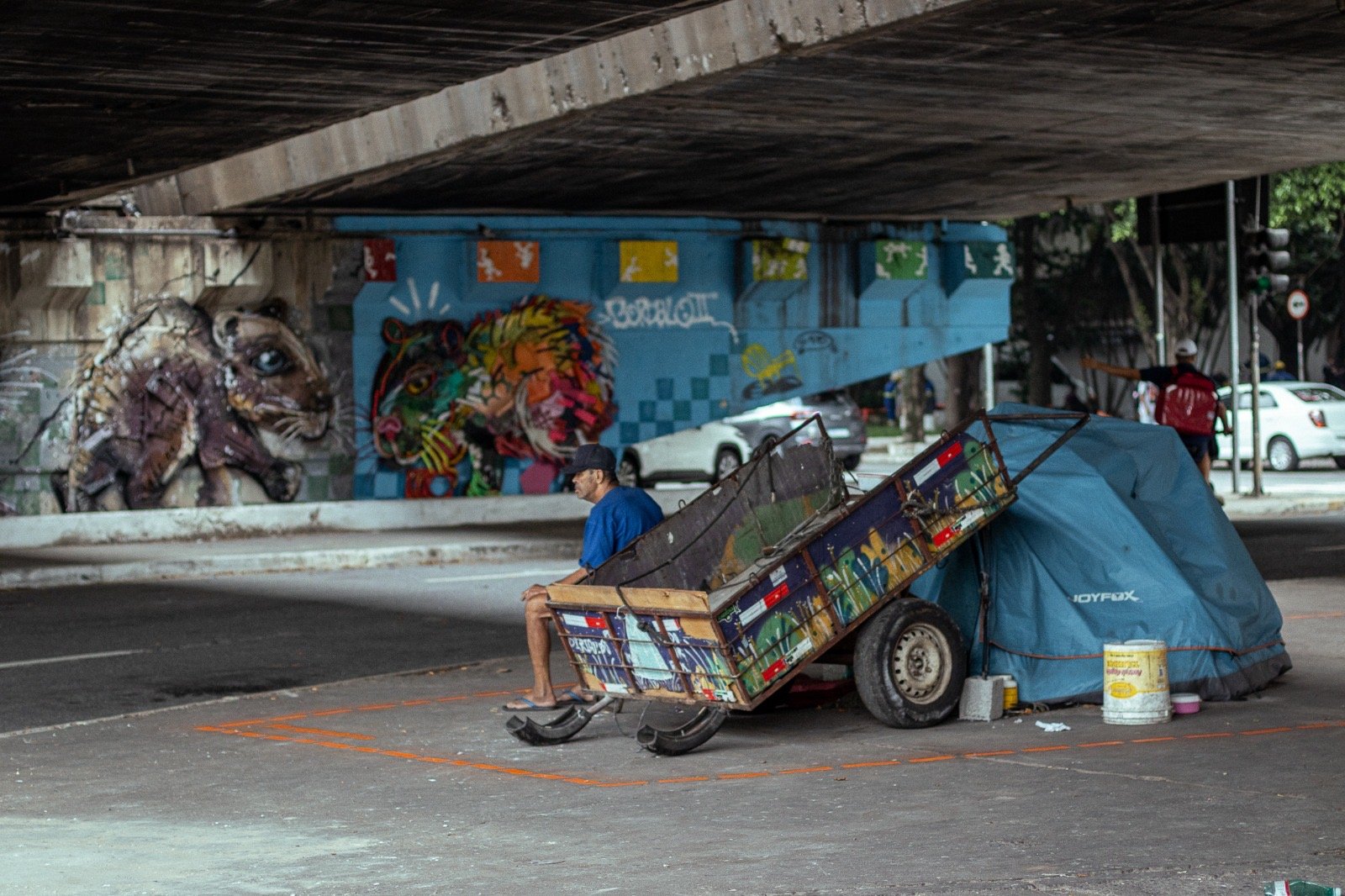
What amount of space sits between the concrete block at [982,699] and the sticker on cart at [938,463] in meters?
1.04

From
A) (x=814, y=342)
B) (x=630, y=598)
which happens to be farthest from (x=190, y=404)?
(x=630, y=598)

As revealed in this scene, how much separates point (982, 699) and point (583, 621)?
2047 mm

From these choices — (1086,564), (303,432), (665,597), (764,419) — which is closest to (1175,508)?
(1086,564)

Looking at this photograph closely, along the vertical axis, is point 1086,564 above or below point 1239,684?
above

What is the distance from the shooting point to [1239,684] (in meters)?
10.0

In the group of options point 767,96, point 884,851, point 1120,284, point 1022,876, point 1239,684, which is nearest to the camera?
point 1022,876

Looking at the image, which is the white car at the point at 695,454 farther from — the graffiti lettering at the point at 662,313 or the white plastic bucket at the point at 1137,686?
the white plastic bucket at the point at 1137,686

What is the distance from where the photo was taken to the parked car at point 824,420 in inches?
1174

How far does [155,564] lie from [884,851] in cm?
1265

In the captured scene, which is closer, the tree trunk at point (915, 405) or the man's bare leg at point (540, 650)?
the man's bare leg at point (540, 650)

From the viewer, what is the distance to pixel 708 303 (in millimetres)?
23672

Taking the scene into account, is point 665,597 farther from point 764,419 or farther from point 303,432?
point 764,419

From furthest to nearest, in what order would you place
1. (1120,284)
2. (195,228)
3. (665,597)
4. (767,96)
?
(1120,284) → (195,228) → (767,96) → (665,597)

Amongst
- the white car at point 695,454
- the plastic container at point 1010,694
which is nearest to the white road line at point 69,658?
the plastic container at point 1010,694
